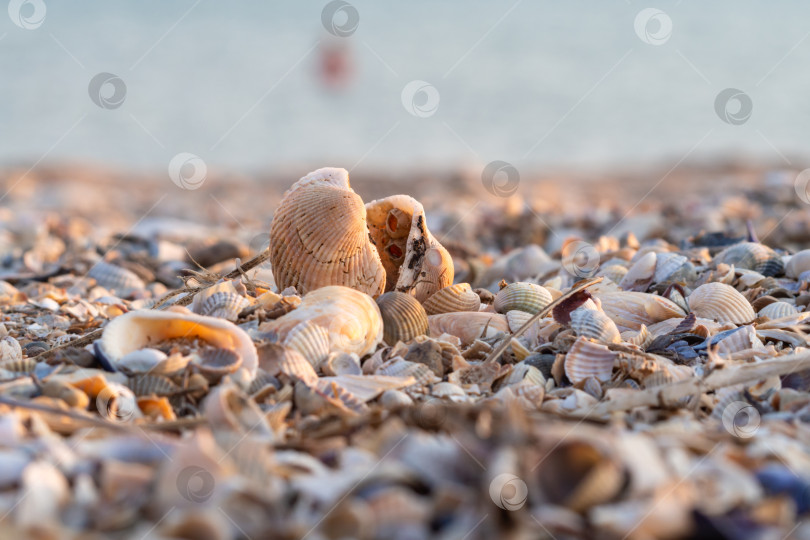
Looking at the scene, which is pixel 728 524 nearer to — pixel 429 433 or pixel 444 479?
pixel 444 479

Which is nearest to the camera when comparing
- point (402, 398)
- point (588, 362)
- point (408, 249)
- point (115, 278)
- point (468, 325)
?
point (402, 398)

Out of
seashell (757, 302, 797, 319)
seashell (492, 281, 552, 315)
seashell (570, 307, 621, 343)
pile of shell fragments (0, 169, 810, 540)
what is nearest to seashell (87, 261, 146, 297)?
pile of shell fragments (0, 169, 810, 540)

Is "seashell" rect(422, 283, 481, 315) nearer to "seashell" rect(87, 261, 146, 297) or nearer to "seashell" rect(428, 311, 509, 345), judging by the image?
"seashell" rect(428, 311, 509, 345)

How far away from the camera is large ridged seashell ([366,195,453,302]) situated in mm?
3650

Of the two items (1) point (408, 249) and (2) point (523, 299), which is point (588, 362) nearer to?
(2) point (523, 299)

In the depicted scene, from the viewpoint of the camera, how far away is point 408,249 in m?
3.74

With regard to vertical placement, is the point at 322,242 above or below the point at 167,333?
above

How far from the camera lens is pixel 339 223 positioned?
3.39m

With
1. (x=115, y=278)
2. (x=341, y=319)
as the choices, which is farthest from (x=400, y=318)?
(x=115, y=278)

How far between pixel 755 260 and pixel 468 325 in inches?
72.0

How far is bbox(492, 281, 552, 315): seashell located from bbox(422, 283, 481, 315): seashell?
4.2 inches

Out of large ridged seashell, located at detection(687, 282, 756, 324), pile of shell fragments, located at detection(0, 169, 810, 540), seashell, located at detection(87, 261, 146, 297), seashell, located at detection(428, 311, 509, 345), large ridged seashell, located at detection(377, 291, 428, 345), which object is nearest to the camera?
pile of shell fragments, located at detection(0, 169, 810, 540)

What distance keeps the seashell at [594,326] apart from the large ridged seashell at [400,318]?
0.57m

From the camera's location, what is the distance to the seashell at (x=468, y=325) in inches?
129
